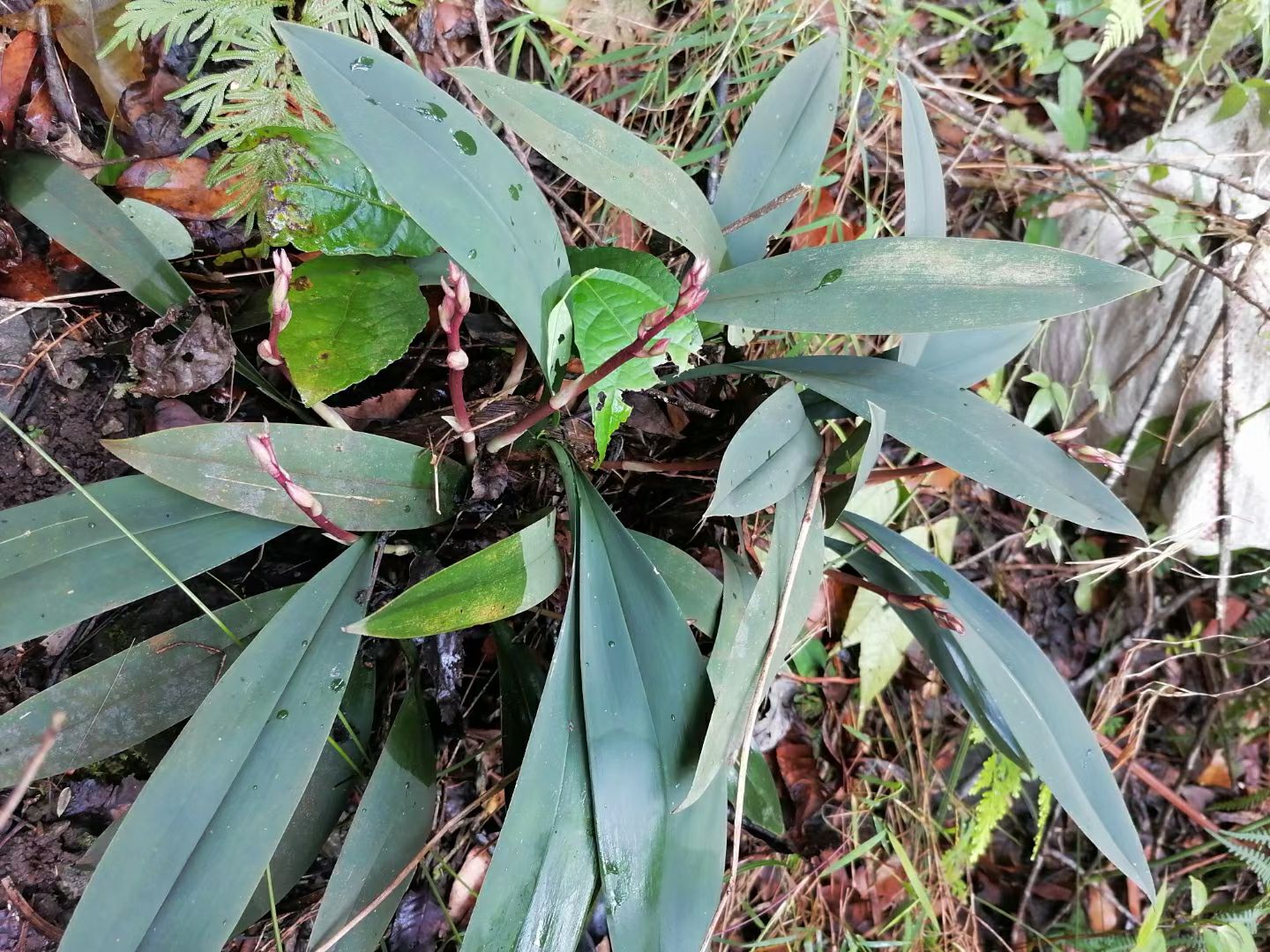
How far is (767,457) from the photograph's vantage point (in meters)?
0.67

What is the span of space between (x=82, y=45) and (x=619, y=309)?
27.7 inches

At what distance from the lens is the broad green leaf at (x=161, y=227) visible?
0.77 meters

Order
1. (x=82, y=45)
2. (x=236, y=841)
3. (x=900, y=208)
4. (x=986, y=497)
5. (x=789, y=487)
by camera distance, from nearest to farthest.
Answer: (x=236, y=841)
(x=789, y=487)
(x=82, y=45)
(x=900, y=208)
(x=986, y=497)

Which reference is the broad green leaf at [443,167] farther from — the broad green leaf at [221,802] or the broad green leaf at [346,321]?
the broad green leaf at [221,802]

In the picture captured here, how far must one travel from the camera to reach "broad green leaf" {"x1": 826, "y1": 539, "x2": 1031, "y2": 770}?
811 millimetres

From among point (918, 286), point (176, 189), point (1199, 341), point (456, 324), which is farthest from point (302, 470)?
point (1199, 341)

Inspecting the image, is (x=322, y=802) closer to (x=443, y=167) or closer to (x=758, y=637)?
(x=758, y=637)

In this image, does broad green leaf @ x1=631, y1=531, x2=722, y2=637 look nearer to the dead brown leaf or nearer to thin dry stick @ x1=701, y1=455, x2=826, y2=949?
thin dry stick @ x1=701, y1=455, x2=826, y2=949

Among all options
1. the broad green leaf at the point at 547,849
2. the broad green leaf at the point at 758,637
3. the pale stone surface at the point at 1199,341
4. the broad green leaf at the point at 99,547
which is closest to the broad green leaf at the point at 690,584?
the broad green leaf at the point at 758,637

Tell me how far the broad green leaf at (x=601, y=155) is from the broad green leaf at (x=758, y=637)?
295 mm

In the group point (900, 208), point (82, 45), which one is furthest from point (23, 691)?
point (900, 208)

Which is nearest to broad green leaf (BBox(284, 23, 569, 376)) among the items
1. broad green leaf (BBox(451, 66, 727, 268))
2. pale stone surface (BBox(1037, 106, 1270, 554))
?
broad green leaf (BBox(451, 66, 727, 268))

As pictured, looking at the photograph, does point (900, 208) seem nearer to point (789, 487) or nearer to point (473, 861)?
point (789, 487)

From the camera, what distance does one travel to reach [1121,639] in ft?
4.50
